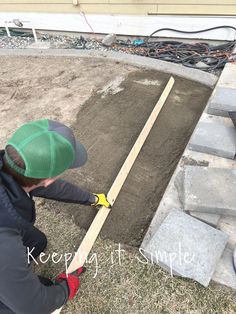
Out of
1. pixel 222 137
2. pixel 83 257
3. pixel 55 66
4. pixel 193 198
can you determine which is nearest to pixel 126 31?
pixel 55 66

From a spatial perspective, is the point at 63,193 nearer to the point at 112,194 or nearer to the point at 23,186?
the point at 112,194

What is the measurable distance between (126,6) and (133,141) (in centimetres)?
347

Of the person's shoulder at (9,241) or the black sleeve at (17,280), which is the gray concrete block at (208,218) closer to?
the black sleeve at (17,280)

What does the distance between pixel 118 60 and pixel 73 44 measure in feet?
5.39

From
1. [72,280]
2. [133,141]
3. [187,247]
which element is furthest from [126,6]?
[72,280]

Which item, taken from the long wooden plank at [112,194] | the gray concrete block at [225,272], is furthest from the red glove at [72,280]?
the gray concrete block at [225,272]

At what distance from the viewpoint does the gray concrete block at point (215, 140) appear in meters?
2.88

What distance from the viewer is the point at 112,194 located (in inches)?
106

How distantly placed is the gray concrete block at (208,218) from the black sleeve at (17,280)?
1.31m

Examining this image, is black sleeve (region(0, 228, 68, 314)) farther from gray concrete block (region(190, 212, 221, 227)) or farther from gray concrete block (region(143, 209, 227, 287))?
gray concrete block (region(190, 212, 221, 227))

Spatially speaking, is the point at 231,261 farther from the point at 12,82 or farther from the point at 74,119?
the point at 12,82

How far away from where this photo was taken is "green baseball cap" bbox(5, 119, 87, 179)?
4.66ft

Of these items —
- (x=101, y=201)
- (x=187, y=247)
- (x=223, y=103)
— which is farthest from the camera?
(x=223, y=103)

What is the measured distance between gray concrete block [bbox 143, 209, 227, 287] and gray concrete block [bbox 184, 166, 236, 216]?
139mm
